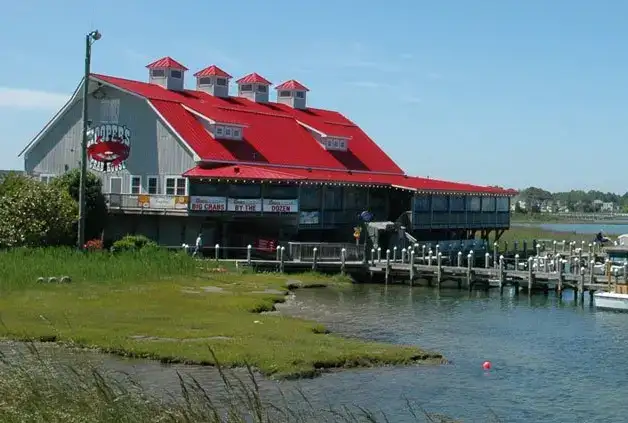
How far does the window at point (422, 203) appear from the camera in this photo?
209ft

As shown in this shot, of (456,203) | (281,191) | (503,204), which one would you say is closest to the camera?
(281,191)

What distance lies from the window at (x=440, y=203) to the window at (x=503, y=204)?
8.55 metres

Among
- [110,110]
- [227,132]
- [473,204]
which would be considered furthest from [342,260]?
[473,204]

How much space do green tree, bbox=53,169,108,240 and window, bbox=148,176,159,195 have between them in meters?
3.24

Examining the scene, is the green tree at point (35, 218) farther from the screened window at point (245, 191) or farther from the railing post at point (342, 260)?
the railing post at point (342, 260)

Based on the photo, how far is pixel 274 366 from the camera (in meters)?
23.1

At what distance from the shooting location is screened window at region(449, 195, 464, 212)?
67500mm

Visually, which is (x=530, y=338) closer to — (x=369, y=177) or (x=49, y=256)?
(x=49, y=256)

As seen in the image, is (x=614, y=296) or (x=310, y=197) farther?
(x=310, y=197)

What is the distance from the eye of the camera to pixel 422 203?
6444 cm

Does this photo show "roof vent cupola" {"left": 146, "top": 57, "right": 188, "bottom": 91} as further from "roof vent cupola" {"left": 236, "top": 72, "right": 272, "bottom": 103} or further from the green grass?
the green grass

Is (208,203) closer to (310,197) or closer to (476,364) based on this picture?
(310,197)

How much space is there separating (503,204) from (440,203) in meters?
10.6

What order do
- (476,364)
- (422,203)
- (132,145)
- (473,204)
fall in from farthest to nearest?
(473,204) < (422,203) < (132,145) < (476,364)
